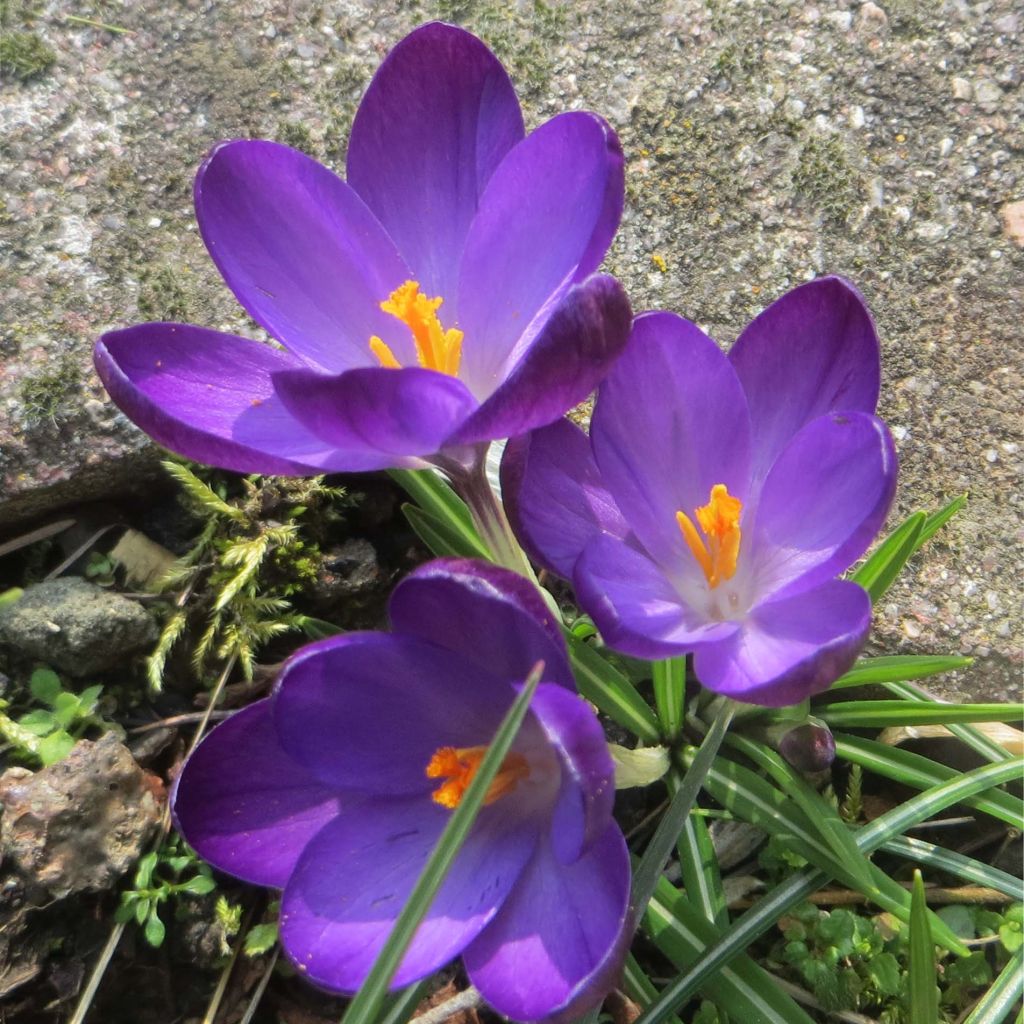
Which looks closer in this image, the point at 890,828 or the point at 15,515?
the point at 890,828

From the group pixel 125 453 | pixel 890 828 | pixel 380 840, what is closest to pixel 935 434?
pixel 890 828

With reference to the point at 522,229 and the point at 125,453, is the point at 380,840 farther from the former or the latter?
the point at 125,453

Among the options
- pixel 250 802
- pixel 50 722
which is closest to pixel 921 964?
pixel 250 802

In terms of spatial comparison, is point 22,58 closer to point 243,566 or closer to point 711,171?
point 243,566

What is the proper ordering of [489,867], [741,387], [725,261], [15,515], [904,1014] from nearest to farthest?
[489,867]
[741,387]
[904,1014]
[15,515]
[725,261]

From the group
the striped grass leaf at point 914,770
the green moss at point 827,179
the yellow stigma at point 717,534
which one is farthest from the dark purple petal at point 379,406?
the green moss at point 827,179

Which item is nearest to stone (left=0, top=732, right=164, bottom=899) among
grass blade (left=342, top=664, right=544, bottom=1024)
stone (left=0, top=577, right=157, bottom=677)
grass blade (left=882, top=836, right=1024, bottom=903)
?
stone (left=0, top=577, right=157, bottom=677)

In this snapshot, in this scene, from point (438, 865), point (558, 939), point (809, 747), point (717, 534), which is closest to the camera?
point (438, 865)

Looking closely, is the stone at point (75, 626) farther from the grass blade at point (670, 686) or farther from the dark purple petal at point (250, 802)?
the grass blade at point (670, 686)
